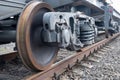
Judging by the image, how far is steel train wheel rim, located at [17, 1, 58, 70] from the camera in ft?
8.18

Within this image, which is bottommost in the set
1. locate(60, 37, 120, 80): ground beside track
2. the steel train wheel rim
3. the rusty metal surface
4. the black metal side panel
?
locate(60, 37, 120, 80): ground beside track

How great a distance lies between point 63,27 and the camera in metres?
3.01

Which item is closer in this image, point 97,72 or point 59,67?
point 59,67

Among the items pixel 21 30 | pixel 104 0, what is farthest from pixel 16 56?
pixel 104 0

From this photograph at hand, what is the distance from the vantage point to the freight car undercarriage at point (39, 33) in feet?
8.26

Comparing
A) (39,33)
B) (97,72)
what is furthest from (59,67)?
(97,72)

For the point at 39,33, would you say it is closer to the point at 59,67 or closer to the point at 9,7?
the point at 9,7

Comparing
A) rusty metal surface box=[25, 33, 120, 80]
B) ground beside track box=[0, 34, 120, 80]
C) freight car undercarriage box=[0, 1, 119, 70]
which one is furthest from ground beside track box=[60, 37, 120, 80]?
Answer: freight car undercarriage box=[0, 1, 119, 70]

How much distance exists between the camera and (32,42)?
2879mm

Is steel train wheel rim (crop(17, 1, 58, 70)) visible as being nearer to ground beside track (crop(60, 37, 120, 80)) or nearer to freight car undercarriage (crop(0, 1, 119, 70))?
freight car undercarriage (crop(0, 1, 119, 70))

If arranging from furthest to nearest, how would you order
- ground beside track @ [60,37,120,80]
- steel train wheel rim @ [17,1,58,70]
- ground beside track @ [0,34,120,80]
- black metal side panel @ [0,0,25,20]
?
ground beside track @ [60,37,120,80]
ground beside track @ [0,34,120,80]
black metal side panel @ [0,0,25,20]
steel train wheel rim @ [17,1,58,70]

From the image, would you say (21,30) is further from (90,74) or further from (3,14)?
(90,74)

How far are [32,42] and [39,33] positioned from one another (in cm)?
19

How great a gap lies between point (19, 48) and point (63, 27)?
776 mm
